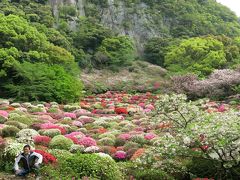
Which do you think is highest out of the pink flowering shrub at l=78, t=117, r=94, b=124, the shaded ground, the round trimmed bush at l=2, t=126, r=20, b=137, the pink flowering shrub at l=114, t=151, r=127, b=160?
the pink flowering shrub at l=114, t=151, r=127, b=160

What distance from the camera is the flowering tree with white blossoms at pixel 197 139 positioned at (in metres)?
11.7

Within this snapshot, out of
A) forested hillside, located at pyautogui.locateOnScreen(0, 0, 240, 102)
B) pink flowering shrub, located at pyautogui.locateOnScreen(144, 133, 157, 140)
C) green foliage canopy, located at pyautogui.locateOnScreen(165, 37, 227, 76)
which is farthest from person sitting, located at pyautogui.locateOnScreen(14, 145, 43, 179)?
green foliage canopy, located at pyautogui.locateOnScreen(165, 37, 227, 76)

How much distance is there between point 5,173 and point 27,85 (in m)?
22.2

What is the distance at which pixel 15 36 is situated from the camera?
135 feet

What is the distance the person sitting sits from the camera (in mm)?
12469

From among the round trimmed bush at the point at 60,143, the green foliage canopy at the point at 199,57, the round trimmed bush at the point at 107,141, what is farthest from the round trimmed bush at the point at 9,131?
the green foliage canopy at the point at 199,57

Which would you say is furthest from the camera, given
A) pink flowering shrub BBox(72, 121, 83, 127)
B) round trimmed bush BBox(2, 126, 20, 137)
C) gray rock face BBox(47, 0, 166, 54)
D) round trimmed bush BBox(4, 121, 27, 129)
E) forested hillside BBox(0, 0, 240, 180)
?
gray rock face BBox(47, 0, 166, 54)

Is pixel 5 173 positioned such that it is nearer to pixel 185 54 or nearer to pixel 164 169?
pixel 164 169

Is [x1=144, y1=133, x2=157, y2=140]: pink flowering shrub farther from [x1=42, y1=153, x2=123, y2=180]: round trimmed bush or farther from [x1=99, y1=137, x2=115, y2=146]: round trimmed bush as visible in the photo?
[x1=42, y1=153, x2=123, y2=180]: round trimmed bush

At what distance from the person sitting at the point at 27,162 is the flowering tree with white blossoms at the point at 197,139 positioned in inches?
136

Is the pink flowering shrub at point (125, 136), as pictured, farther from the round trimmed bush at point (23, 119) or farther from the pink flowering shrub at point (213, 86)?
the pink flowering shrub at point (213, 86)

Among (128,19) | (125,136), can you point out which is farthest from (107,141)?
(128,19)

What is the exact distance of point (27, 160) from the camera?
1259cm

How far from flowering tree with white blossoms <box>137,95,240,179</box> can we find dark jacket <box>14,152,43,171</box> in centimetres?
345
